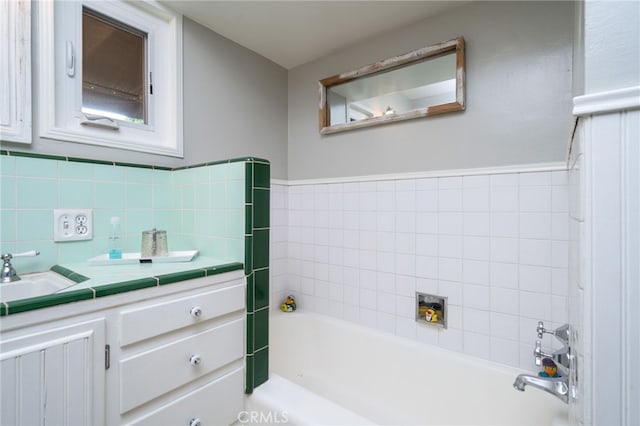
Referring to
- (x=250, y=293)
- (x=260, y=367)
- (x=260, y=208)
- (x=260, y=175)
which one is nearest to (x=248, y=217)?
(x=260, y=208)

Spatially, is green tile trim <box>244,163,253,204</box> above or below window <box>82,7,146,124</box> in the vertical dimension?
below

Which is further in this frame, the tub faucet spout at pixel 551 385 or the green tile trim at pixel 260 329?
the green tile trim at pixel 260 329

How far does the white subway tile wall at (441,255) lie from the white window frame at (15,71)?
54.3 inches

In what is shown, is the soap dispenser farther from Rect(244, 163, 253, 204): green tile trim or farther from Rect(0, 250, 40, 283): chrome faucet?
Rect(244, 163, 253, 204): green tile trim

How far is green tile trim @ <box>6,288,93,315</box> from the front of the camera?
2.34ft

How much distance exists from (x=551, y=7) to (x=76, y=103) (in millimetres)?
2257

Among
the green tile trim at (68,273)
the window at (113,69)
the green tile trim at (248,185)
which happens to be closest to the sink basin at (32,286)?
the green tile trim at (68,273)

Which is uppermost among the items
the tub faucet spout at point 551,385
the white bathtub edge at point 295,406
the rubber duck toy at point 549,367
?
the tub faucet spout at point 551,385

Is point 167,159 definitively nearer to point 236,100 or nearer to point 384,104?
point 236,100

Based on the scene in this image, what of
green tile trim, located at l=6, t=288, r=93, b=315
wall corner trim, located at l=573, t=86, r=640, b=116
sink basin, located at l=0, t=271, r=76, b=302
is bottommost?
sink basin, located at l=0, t=271, r=76, b=302

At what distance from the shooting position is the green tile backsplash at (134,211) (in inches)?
45.8

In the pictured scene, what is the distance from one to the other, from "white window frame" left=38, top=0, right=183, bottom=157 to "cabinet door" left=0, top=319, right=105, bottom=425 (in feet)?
3.03

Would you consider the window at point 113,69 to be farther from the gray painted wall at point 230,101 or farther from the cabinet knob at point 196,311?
the cabinet knob at point 196,311

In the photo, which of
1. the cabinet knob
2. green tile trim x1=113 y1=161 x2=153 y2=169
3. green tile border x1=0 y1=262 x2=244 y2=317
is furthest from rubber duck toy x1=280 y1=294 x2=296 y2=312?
green tile trim x1=113 y1=161 x2=153 y2=169
